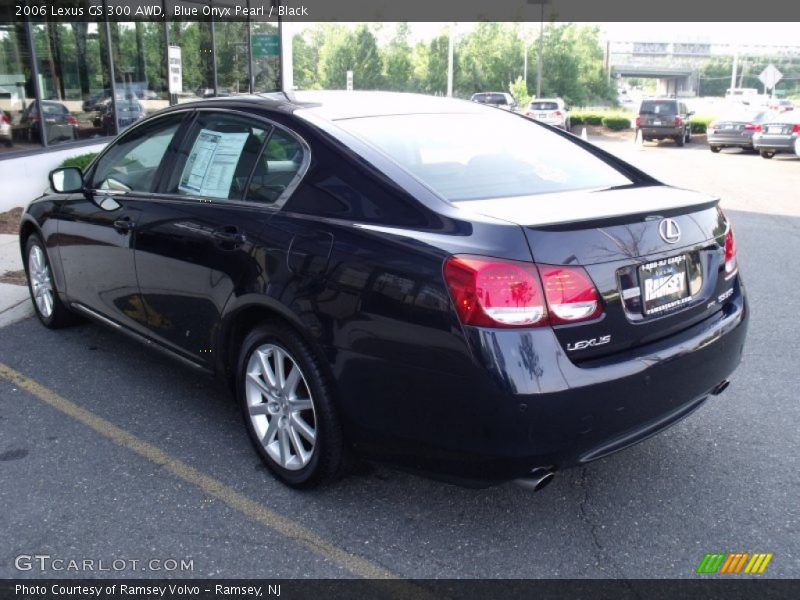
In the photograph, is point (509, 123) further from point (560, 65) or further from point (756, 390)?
point (560, 65)

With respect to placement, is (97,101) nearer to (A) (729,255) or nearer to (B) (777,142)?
(A) (729,255)

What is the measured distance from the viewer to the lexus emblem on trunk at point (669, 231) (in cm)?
291

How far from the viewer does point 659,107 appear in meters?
28.7

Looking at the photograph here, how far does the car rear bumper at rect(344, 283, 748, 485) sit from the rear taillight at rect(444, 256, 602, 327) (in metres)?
0.05

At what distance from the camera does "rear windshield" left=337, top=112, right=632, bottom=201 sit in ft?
10.6

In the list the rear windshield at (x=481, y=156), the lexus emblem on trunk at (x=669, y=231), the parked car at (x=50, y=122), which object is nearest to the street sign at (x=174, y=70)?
the parked car at (x=50, y=122)

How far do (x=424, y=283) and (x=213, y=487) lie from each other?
1.45 metres

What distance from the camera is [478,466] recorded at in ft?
8.74

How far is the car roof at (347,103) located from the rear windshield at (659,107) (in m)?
26.8

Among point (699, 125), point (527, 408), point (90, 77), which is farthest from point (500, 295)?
point (699, 125)

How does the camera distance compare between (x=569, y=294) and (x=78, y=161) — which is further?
(x=78, y=161)

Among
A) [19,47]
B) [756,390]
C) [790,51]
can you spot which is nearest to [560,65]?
[19,47]

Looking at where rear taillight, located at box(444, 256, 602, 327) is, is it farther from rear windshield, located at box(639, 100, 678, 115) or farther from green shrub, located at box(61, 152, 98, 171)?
rear windshield, located at box(639, 100, 678, 115)

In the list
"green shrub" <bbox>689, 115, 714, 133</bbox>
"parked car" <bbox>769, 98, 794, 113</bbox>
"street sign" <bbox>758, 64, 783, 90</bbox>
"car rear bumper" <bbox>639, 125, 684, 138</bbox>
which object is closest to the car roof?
"parked car" <bbox>769, 98, 794, 113</bbox>
